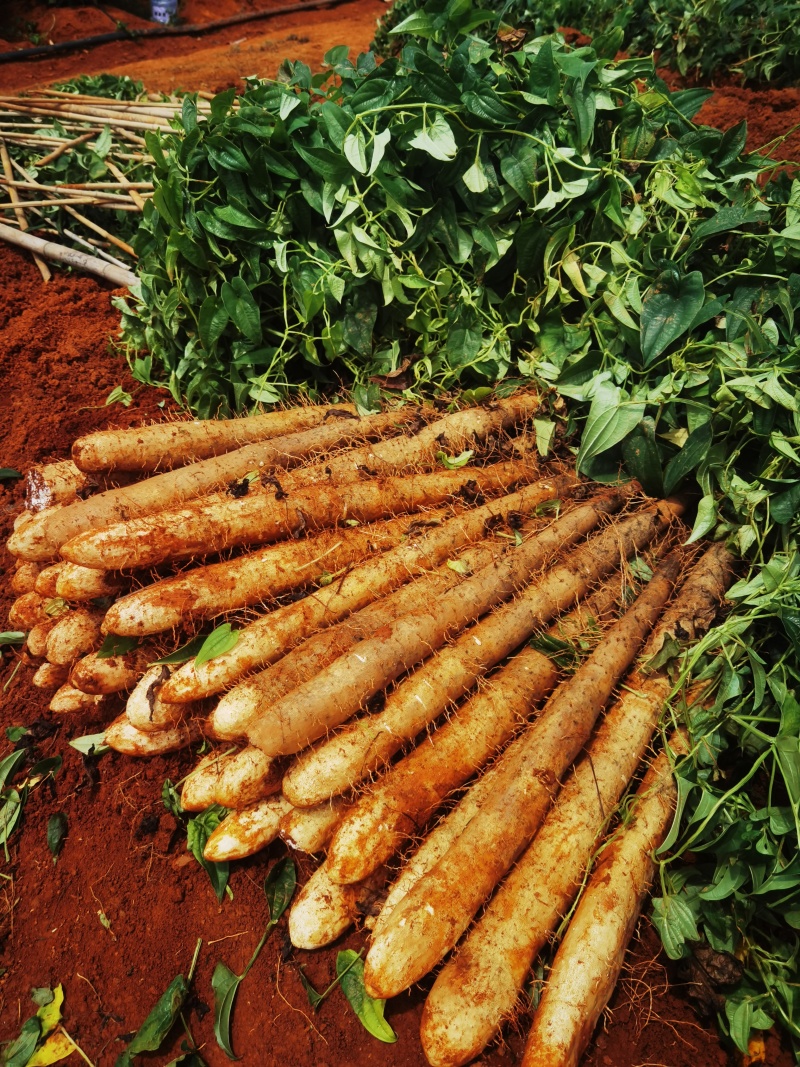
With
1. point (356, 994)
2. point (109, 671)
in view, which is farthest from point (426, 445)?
point (356, 994)

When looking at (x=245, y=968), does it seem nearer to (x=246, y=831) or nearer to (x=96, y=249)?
(x=246, y=831)

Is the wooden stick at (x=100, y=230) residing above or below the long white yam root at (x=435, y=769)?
above

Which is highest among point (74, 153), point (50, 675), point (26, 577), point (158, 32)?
point (158, 32)

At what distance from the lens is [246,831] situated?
1845 millimetres

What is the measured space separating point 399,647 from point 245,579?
0.56 metres

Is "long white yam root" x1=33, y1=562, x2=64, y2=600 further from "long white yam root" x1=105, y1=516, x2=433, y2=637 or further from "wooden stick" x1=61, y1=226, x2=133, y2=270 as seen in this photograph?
"wooden stick" x1=61, y1=226, x2=133, y2=270

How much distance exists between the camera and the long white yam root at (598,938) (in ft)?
4.71

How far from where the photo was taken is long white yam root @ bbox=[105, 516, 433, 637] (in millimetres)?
1962

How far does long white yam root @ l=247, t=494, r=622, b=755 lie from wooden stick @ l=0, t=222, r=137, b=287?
119 inches

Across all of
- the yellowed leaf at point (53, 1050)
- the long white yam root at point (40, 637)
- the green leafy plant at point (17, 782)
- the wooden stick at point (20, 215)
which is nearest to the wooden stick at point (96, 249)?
the wooden stick at point (20, 215)

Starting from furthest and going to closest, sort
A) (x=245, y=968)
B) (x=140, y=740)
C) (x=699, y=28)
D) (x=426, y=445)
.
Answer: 1. (x=699, y=28)
2. (x=426, y=445)
3. (x=140, y=740)
4. (x=245, y=968)

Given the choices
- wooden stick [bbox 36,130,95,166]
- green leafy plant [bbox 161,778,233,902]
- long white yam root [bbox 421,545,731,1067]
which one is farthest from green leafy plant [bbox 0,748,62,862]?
wooden stick [bbox 36,130,95,166]

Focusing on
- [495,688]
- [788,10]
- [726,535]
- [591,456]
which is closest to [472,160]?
[591,456]

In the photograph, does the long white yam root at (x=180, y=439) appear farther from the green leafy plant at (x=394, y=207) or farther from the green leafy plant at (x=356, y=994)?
the green leafy plant at (x=356, y=994)
